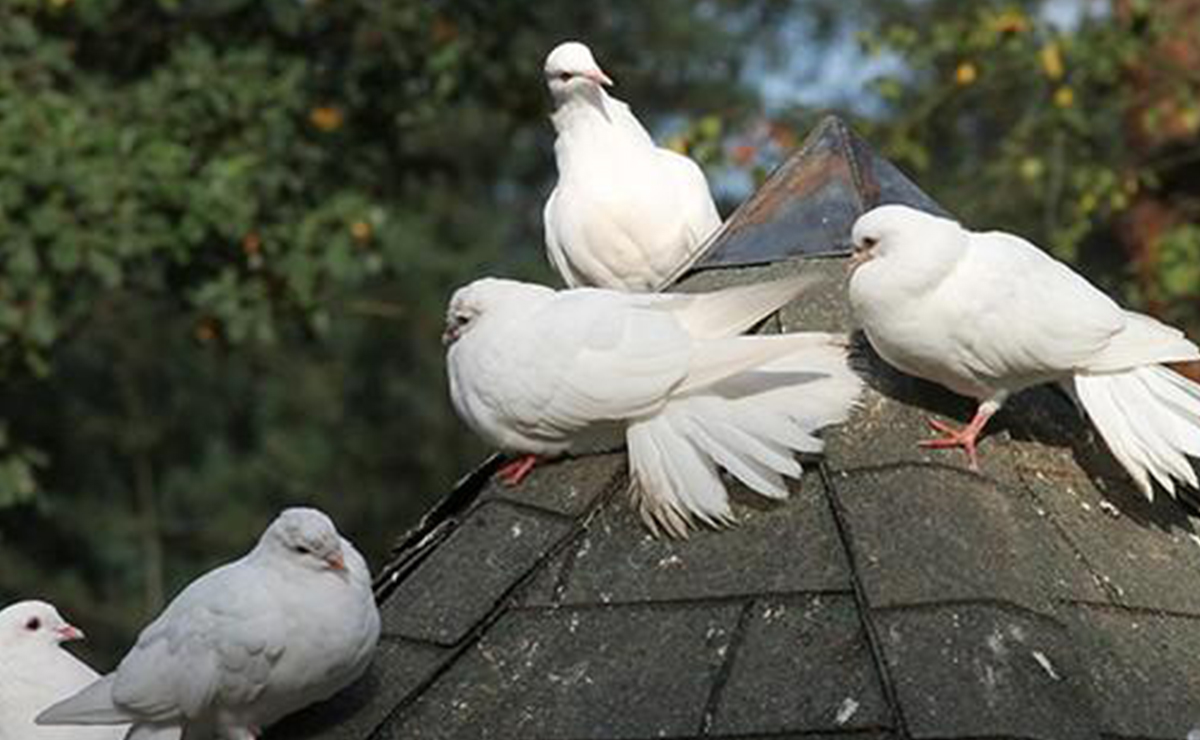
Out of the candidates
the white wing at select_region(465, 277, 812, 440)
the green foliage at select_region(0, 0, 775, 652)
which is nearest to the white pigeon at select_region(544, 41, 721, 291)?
the white wing at select_region(465, 277, 812, 440)

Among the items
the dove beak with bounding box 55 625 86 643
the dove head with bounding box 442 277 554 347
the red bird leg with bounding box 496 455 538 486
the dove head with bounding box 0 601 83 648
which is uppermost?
the dove head with bounding box 442 277 554 347

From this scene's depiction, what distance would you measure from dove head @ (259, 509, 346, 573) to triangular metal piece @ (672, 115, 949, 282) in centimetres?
130

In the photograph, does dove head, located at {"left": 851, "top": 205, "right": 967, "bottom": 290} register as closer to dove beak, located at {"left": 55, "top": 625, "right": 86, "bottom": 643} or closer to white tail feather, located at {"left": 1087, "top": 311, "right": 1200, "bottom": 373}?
white tail feather, located at {"left": 1087, "top": 311, "right": 1200, "bottom": 373}

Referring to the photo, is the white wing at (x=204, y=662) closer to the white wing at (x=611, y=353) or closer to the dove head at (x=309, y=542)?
the dove head at (x=309, y=542)

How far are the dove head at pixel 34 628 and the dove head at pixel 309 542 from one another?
1267 millimetres

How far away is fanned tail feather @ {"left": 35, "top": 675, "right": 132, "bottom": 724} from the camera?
5547 millimetres

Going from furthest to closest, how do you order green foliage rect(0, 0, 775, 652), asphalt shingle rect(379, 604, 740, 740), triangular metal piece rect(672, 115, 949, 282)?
green foliage rect(0, 0, 775, 652), triangular metal piece rect(672, 115, 949, 282), asphalt shingle rect(379, 604, 740, 740)

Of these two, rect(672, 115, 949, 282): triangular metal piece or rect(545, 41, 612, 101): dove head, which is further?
rect(545, 41, 612, 101): dove head

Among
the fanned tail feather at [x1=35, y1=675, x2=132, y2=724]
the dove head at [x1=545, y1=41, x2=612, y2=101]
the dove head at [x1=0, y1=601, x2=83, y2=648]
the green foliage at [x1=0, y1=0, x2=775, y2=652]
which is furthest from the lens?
the green foliage at [x1=0, y1=0, x2=775, y2=652]

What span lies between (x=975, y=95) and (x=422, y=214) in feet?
27.7

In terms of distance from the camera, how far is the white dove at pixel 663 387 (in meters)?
5.54

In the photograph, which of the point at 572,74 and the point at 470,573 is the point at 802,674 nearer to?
the point at 470,573

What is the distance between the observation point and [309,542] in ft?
18.5

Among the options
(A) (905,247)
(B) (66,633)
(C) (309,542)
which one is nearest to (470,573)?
(C) (309,542)
